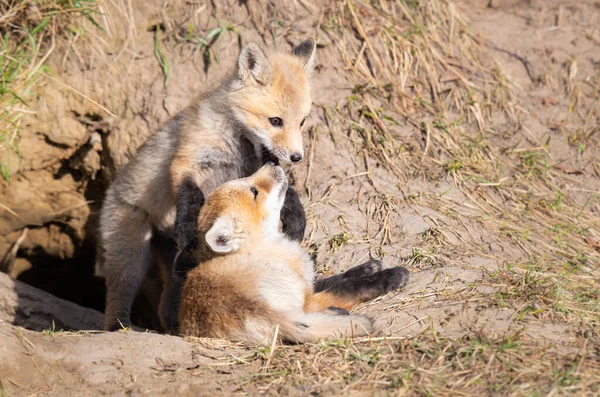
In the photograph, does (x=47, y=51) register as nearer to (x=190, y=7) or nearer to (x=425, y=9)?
(x=190, y=7)

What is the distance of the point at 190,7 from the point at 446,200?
3535 millimetres

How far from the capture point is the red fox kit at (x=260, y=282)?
384 cm

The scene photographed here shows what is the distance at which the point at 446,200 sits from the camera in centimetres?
574

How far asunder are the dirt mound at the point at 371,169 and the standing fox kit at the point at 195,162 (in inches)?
34.7

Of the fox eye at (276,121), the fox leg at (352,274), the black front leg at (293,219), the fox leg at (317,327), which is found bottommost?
the fox leg at (352,274)

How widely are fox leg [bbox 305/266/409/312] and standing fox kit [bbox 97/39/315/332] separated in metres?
0.71

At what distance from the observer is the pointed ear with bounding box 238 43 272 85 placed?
4988 mm

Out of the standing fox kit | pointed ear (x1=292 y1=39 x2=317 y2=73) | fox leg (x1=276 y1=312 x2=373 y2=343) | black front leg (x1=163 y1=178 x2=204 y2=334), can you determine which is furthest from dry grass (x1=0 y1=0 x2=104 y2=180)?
fox leg (x1=276 y1=312 x2=373 y2=343)

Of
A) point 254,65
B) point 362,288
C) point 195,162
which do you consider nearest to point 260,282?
point 362,288

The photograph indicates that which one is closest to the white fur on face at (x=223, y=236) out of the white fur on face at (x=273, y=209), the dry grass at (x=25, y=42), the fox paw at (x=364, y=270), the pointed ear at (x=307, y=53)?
the white fur on face at (x=273, y=209)

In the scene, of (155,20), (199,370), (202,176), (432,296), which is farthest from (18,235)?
(432,296)

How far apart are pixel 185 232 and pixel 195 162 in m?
0.72

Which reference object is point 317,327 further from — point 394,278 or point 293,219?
point 293,219

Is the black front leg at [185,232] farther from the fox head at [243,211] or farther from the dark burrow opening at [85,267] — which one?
the dark burrow opening at [85,267]
